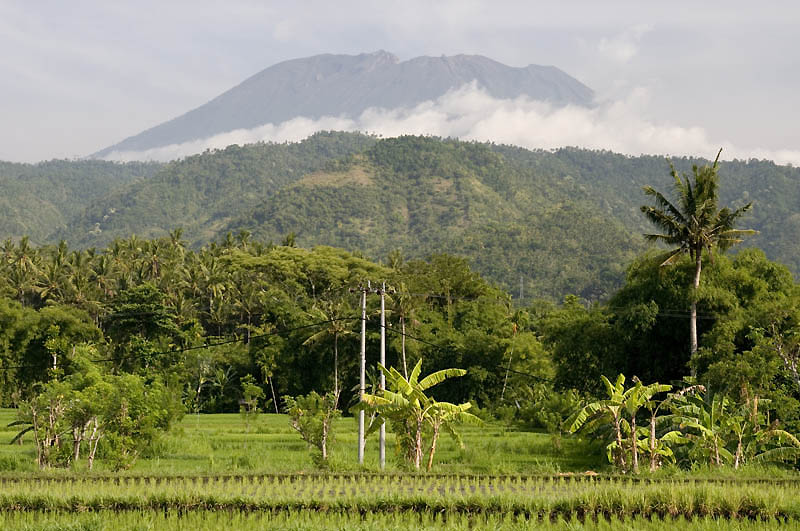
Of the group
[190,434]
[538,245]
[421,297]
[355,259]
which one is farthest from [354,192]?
[190,434]

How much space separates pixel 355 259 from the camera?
60.1m

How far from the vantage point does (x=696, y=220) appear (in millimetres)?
28141

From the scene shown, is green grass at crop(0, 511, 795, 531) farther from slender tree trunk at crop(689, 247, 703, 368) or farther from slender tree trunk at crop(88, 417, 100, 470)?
slender tree trunk at crop(689, 247, 703, 368)

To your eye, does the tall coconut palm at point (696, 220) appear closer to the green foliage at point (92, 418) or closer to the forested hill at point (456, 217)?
the green foliage at point (92, 418)

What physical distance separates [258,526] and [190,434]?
20.5 m

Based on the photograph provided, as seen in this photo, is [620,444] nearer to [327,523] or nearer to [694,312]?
[694,312]

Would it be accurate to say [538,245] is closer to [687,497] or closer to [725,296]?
[725,296]

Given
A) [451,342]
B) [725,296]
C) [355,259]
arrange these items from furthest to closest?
[355,259], [451,342], [725,296]

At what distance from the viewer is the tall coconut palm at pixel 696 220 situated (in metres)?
28.1

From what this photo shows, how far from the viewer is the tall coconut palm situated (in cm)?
2808

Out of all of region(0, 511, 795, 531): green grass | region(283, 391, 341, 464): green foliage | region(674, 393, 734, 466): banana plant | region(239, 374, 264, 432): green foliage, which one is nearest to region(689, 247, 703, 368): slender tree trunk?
region(674, 393, 734, 466): banana plant

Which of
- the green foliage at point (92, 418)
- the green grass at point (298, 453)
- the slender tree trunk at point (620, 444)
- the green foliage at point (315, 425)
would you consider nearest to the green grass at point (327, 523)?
the green grass at point (298, 453)

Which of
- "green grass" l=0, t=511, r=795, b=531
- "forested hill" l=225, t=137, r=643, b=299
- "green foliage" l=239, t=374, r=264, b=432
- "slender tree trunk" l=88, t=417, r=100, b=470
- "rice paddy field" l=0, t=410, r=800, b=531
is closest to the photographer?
"green grass" l=0, t=511, r=795, b=531

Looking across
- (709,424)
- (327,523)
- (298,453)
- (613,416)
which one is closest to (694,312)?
(709,424)
